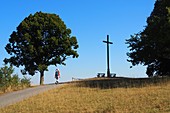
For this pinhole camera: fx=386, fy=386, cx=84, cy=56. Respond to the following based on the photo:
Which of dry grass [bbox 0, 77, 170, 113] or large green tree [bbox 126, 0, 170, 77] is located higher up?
large green tree [bbox 126, 0, 170, 77]

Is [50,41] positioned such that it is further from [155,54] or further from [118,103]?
[118,103]

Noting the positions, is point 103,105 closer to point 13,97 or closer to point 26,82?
point 13,97

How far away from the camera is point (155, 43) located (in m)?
32.7

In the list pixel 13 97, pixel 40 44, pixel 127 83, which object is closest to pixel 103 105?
pixel 13 97

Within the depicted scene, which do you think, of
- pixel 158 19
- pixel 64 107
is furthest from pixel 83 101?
pixel 158 19

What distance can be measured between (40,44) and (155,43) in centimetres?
1848

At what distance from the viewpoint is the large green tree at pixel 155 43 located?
29.0m

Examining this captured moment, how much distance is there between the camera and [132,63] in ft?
125

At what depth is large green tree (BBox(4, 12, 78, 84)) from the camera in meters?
46.5

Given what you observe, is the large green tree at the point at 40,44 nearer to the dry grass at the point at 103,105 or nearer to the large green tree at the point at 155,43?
the large green tree at the point at 155,43

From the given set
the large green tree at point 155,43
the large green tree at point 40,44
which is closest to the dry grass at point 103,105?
the large green tree at point 155,43

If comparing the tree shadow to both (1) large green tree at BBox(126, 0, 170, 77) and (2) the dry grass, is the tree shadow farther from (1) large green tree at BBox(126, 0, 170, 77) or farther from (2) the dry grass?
(2) the dry grass

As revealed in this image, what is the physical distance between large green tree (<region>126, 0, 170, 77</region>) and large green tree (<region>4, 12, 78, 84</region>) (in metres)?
11.5

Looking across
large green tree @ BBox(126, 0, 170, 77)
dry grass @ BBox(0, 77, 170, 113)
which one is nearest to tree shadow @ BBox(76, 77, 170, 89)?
large green tree @ BBox(126, 0, 170, 77)
